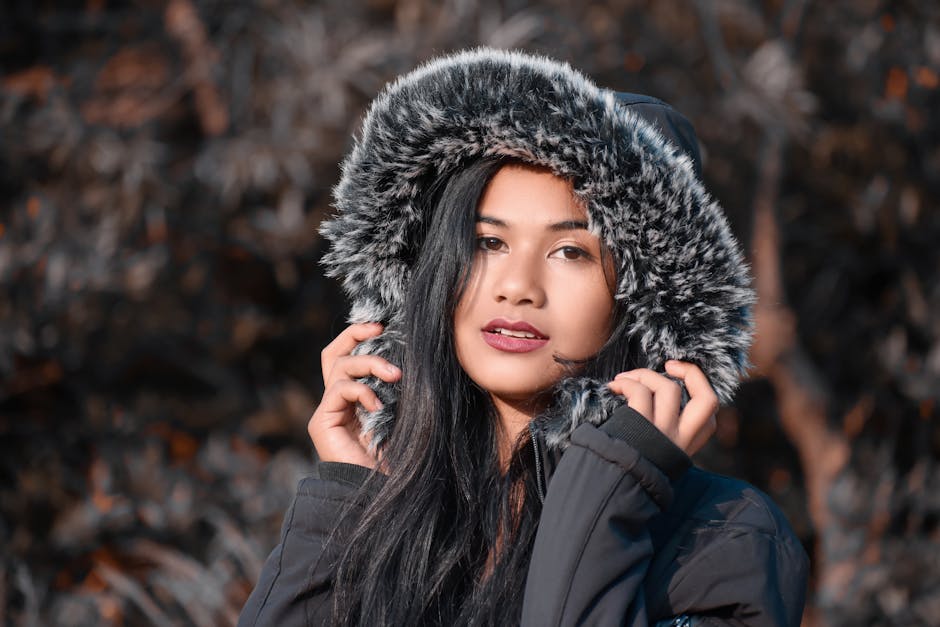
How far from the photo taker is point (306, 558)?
5.91ft

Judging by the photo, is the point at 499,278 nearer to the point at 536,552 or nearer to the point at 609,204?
the point at 609,204

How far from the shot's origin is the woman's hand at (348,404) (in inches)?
75.8

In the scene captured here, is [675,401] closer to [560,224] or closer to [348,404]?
[560,224]

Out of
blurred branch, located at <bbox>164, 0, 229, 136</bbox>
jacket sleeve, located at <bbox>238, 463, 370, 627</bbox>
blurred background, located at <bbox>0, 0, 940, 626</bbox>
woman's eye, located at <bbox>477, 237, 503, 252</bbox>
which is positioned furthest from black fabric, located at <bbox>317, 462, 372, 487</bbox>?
blurred branch, located at <bbox>164, 0, 229, 136</bbox>

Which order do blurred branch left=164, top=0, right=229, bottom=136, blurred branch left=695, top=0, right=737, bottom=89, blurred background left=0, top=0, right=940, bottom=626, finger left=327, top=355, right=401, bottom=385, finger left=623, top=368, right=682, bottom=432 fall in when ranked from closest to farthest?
finger left=623, top=368, right=682, bottom=432
finger left=327, top=355, right=401, bottom=385
blurred background left=0, top=0, right=940, bottom=626
blurred branch left=695, top=0, right=737, bottom=89
blurred branch left=164, top=0, right=229, bottom=136

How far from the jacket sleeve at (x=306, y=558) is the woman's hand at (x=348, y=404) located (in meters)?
0.05

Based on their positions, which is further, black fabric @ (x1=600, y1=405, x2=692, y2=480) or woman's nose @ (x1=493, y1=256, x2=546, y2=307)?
woman's nose @ (x1=493, y1=256, x2=546, y2=307)

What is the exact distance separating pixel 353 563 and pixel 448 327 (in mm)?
446

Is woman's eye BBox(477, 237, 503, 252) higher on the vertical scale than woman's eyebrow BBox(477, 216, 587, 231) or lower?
lower

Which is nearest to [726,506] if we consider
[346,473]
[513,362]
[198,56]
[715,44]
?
[513,362]

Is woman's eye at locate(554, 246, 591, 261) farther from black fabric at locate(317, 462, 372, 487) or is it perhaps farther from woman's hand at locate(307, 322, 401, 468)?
black fabric at locate(317, 462, 372, 487)

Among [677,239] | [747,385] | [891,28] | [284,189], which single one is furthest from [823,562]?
[677,239]

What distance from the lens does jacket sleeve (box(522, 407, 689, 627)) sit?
1551 mm

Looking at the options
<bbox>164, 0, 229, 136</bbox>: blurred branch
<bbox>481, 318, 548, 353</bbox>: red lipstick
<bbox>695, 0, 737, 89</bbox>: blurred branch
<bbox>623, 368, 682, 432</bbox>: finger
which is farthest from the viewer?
<bbox>164, 0, 229, 136</bbox>: blurred branch
